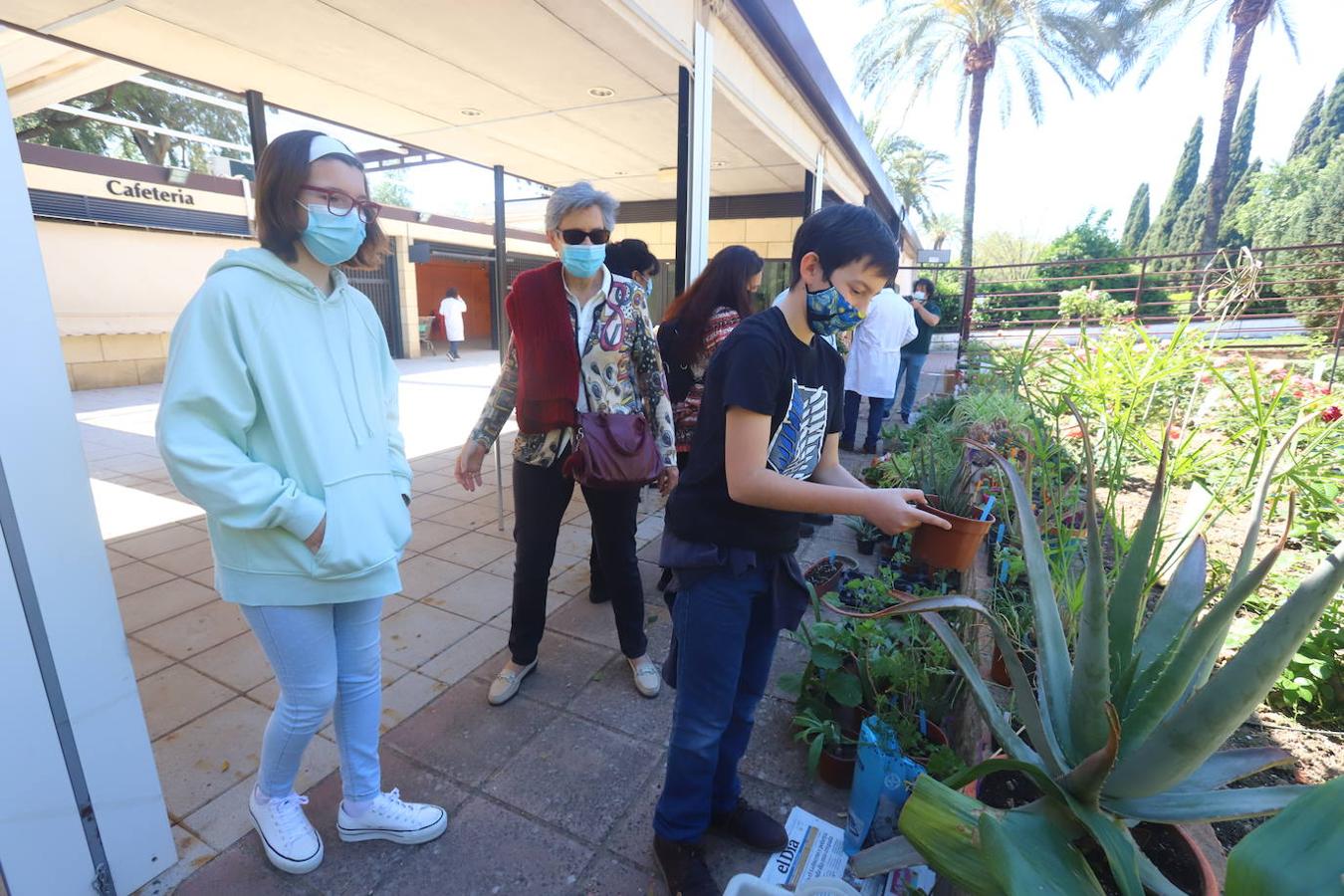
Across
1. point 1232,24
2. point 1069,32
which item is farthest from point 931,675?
point 1232,24

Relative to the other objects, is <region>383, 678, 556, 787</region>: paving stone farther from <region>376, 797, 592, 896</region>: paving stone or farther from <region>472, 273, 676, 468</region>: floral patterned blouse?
<region>472, 273, 676, 468</region>: floral patterned blouse

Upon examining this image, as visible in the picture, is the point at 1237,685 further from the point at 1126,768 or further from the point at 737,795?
the point at 737,795

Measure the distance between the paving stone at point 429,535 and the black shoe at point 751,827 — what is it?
2677mm

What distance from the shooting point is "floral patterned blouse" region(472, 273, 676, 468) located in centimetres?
236

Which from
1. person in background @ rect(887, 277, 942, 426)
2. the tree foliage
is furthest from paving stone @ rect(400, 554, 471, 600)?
the tree foliage

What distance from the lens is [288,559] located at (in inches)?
57.9

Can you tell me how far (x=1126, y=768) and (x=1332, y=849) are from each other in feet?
1.05

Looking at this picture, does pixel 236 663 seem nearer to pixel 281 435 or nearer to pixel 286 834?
pixel 286 834

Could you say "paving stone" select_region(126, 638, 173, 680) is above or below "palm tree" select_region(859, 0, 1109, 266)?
below

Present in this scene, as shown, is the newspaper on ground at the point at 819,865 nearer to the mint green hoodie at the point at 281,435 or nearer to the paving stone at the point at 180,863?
the mint green hoodie at the point at 281,435

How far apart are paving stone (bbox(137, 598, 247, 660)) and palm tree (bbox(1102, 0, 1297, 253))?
21.3 metres

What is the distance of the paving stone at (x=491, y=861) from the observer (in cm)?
173

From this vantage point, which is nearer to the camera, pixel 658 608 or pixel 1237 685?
pixel 1237 685

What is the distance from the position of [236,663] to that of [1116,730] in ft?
10.3
